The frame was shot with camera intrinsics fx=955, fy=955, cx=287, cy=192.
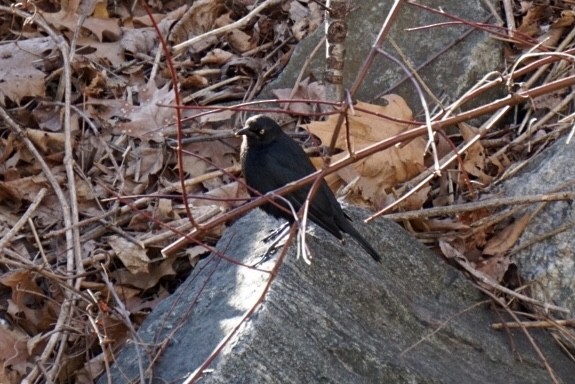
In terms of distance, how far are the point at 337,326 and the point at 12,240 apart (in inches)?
66.8

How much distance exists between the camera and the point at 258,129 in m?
4.25

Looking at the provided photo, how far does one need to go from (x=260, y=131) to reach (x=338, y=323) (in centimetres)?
129

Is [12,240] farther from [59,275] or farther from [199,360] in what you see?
[199,360]

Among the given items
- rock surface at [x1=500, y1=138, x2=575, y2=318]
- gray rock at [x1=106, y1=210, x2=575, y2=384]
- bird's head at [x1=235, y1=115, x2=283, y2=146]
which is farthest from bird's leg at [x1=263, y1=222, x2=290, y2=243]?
rock surface at [x1=500, y1=138, x2=575, y2=318]

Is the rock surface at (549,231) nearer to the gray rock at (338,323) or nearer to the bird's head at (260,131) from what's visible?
the gray rock at (338,323)

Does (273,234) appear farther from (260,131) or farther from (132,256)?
(132,256)

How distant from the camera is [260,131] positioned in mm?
4262

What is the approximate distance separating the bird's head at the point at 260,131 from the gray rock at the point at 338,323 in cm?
35

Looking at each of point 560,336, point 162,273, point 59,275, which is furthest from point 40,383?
point 560,336

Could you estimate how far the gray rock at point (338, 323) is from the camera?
9.71 ft

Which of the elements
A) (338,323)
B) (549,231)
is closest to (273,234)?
(338,323)

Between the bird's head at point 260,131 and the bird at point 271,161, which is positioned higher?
the bird's head at point 260,131

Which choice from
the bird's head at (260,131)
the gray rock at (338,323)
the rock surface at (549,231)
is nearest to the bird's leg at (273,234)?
the gray rock at (338,323)

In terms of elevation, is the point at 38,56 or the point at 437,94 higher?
the point at 38,56
